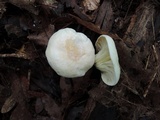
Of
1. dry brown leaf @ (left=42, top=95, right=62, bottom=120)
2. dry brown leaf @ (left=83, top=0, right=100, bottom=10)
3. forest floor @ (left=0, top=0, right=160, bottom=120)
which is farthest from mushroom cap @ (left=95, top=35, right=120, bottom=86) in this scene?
dry brown leaf @ (left=42, top=95, right=62, bottom=120)

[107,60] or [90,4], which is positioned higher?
[90,4]

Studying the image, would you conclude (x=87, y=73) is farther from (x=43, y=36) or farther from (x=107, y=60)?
(x=43, y=36)

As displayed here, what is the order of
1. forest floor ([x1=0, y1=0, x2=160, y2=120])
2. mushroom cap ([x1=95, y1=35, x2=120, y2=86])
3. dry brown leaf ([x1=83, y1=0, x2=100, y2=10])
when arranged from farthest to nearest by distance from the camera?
dry brown leaf ([x1=83, y1=0, x2=100, y2=10]), forest floor ([x1=0, y1=0, x2=160, y2=120]), mushroom cap ([x1=95, y1=35, x2=120, y2=86])

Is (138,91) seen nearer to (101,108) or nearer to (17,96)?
(101,108)

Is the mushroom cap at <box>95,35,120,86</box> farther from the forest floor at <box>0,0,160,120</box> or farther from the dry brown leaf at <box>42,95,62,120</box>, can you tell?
the dry brown leaf at <box>42,95,62,120</box>

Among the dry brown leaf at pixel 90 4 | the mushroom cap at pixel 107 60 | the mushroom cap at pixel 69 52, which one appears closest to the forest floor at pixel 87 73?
the dry brown leaf at pixel 90 4

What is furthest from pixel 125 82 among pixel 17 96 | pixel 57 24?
pixel 17 96

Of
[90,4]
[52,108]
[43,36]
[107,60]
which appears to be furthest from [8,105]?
[90,4]

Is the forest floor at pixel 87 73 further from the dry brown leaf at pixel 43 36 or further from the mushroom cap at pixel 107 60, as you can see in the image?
the mushroom cap at pixel 107 60
